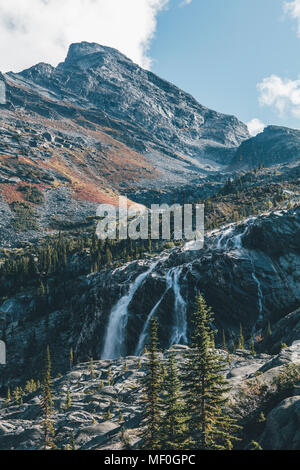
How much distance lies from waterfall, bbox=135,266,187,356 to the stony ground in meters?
12.2

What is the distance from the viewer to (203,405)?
15.8 m

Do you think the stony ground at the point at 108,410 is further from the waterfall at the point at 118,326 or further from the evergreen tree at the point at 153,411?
the waterfall at the point at 118,326

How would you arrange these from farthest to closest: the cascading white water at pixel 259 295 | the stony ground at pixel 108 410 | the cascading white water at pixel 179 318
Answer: the cascading white water at pixel 259 295, the cascading white water at pixel 179 318, the stony ground at pixel 108 410

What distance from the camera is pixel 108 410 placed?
1032 inches

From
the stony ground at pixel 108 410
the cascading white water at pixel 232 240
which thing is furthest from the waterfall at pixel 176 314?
the stony ground at pixel 108 410

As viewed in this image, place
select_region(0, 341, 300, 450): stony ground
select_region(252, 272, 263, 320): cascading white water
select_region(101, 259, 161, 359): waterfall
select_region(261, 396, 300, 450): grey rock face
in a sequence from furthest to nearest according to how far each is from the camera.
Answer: select_region(101, 259, 161, 359): waterfall → select_region(252, 272, 263, 320): cascading white water → select_region(0, 341, 300, 450): stony ground → select_region(261, 396, 300, 450): grey rock face

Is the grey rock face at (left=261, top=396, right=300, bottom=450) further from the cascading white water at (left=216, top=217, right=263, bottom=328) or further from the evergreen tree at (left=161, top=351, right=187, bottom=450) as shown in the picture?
the cascading white water at (left=216, top=217, right=263, bottom=328)

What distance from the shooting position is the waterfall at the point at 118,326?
52688 millimetres

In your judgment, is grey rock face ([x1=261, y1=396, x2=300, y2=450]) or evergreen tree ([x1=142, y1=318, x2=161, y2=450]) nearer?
grey rock face ([x1=261, y1=396, x2=300, y2=450])

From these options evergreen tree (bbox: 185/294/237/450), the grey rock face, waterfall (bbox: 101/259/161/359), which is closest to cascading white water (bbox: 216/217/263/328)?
waterfall (bbox: 101/259/161/359)

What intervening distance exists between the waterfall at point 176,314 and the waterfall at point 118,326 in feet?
13.1

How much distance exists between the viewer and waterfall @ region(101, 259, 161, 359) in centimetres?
5269

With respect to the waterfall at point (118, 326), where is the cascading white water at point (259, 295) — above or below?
above

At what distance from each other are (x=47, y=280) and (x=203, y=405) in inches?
2831
